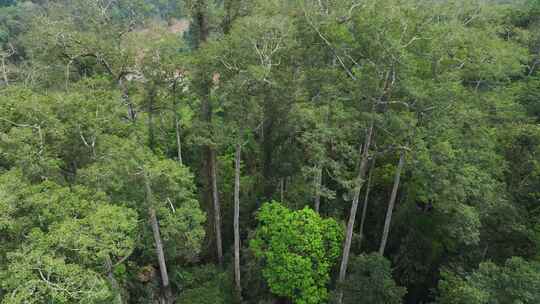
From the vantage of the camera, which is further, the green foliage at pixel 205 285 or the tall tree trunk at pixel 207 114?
the green foliage at pixel 205 285

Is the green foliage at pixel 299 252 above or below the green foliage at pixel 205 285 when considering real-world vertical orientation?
Result: above

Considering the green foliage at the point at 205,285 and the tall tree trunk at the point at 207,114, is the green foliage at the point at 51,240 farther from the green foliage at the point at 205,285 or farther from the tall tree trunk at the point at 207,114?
the tall tree trunk at the point at 207,114

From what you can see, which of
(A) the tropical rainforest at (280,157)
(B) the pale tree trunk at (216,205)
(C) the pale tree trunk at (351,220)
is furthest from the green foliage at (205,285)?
(C) the pale tree trunk at (351,220)

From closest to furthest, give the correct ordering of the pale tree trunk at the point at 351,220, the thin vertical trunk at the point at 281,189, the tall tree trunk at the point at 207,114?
the pale tree trunk at the point at 351,220
the tall tree trunk at the point at 207,114
the thin vertical trunk at the point at 281,189

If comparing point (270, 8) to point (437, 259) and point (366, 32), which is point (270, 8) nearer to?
point (366, 32)

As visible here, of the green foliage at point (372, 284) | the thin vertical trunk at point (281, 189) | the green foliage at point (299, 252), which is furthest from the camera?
the thin vertical trunk at point (281, 189)

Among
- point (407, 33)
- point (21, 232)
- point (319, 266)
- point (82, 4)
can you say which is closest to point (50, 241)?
point (21, 232)

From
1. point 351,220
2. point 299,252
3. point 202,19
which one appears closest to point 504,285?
point 351,220

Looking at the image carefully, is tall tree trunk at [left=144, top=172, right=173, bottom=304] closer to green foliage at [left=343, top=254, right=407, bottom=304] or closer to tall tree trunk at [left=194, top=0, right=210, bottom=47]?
tall tree trunk at [left=194, top=0, right=210, bottom=47]
